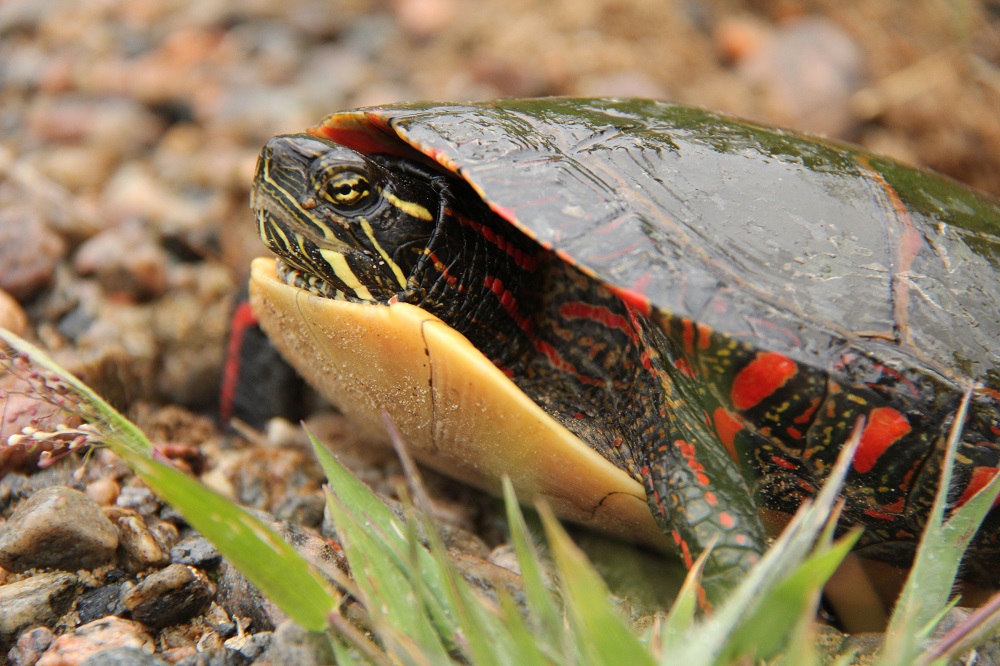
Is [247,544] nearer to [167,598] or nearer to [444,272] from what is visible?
[167,598]

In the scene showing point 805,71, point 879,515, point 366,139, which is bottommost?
point 879,515

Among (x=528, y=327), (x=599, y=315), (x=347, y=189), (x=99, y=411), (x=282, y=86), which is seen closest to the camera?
(x=99, y=411)

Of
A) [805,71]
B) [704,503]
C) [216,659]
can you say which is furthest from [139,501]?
[805,71]

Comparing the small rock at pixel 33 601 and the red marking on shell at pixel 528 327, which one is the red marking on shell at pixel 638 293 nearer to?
the red marking on shell at pixel 528 327

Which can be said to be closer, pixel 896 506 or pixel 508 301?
pixel 896 506

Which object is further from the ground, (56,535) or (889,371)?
(889,371)

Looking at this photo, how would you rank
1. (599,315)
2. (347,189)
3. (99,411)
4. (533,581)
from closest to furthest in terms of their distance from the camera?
1. (533,581)
2. (99,411)
3. (347,189)
4. (599,315)
